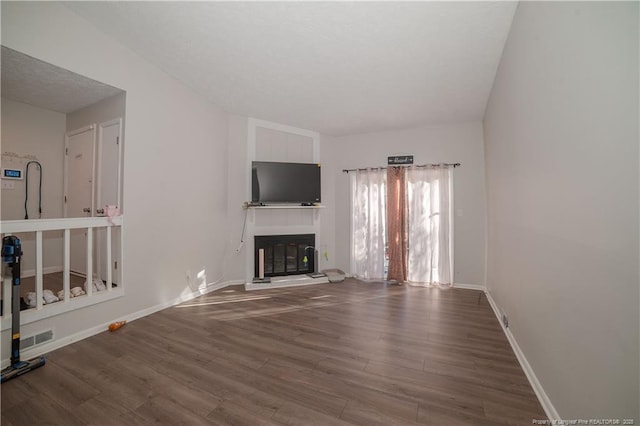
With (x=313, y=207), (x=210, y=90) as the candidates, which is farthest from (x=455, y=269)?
(x=210, y=90)

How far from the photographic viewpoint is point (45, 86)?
2.80 m

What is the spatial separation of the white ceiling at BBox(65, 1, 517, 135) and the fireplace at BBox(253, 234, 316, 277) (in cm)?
223

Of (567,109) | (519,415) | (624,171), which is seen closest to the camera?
(624,171)

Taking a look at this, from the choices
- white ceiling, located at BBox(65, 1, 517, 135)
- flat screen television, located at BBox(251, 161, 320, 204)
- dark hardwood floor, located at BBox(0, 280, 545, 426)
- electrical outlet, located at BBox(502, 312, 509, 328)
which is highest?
white ceiling, located at BBox(65, 1, 517, 135)

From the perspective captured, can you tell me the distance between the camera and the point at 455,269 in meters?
4.27

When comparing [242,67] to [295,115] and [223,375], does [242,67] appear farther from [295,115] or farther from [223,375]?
[223,375]

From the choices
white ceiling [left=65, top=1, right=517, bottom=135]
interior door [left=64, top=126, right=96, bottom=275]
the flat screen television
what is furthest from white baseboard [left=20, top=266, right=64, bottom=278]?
white ceiling [left=65, top=1, right=517, bottom=135]

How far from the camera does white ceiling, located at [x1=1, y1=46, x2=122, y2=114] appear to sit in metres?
2.25

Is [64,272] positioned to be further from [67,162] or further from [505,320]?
[505,320]

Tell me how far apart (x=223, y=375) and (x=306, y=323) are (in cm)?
106

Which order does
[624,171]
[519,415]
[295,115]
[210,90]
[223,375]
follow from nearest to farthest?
[624,171] → [519,415] → [223,375] → [210,90] → [295,115]

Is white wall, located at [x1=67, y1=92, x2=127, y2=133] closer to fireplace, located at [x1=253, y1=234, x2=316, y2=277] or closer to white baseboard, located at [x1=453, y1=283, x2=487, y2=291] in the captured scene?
fireplace, located at [x1=253, y1=234, x2=316, y2=277]

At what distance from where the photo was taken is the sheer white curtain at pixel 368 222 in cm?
464

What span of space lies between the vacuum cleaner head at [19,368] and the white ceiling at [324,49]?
9.70 feet
